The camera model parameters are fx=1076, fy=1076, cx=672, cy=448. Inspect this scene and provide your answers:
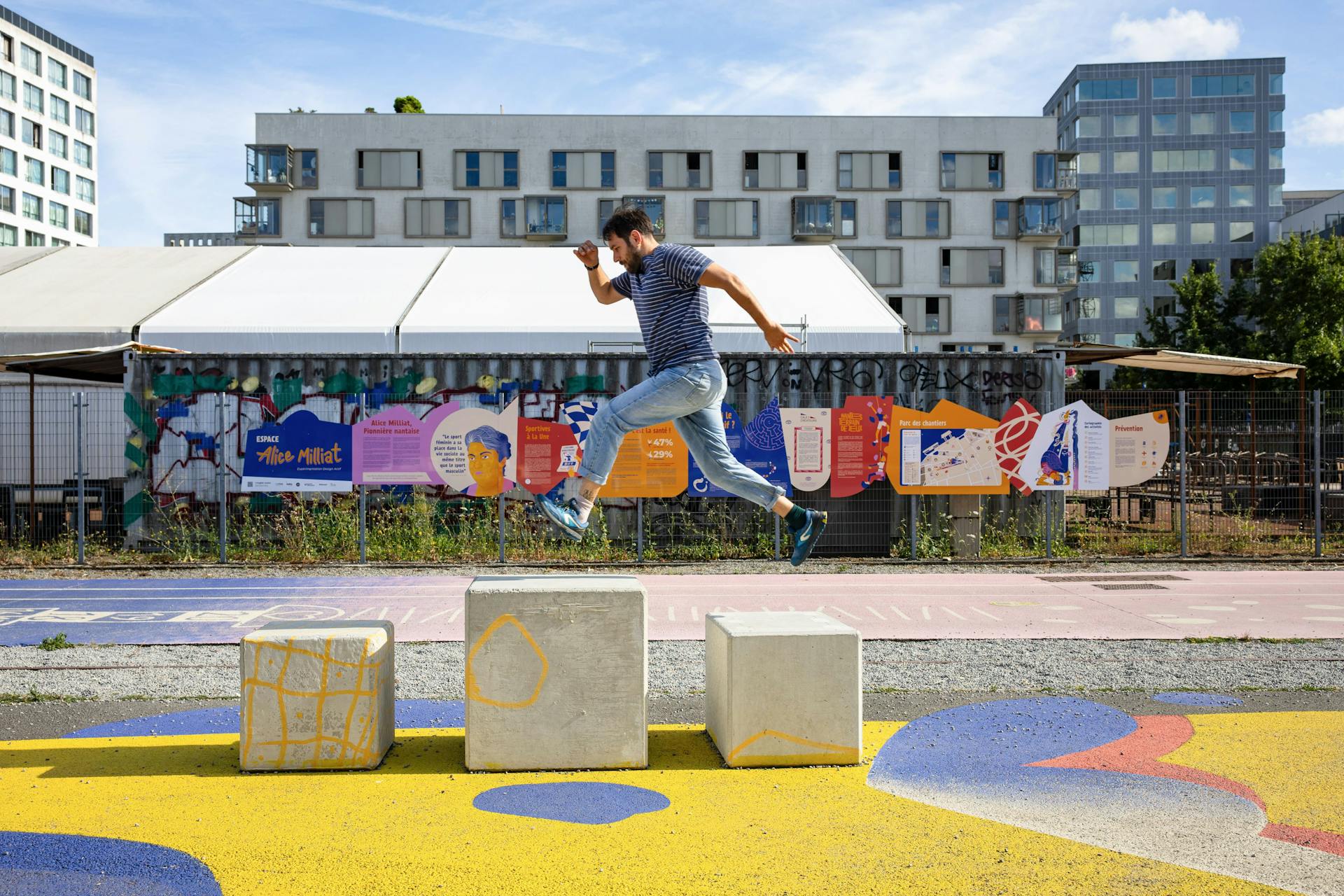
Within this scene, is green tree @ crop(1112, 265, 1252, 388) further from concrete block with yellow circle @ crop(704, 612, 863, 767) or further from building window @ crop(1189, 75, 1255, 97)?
concrete block with yellow circle @ crop(704, 612, 863, 767)

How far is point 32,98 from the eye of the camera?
269 feet

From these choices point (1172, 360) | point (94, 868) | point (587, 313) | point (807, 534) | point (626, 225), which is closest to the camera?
point (94, 868)

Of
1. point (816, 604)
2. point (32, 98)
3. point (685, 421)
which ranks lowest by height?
point (816, 604)

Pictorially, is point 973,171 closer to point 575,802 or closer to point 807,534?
point 807,534

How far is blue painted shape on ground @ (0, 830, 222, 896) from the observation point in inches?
162

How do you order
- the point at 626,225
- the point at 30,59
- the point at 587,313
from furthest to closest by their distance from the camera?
the point at 30,59
the point at 587,313
the point at 626,225

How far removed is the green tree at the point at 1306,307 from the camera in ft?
131

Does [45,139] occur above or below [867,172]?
above

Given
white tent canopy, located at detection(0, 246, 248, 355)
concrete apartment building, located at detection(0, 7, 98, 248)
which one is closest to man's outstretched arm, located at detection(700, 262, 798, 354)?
white tent canopy, located at detection(0, 246, 248, 355)

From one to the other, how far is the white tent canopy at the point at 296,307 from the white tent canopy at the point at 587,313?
69 centimetres

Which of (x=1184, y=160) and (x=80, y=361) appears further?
(x=1184, y=160)

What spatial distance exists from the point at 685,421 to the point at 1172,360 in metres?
18.4

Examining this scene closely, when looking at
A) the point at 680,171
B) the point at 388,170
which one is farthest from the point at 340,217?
the point at 680,171

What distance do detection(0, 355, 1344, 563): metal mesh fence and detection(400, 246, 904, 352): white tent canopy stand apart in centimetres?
222
